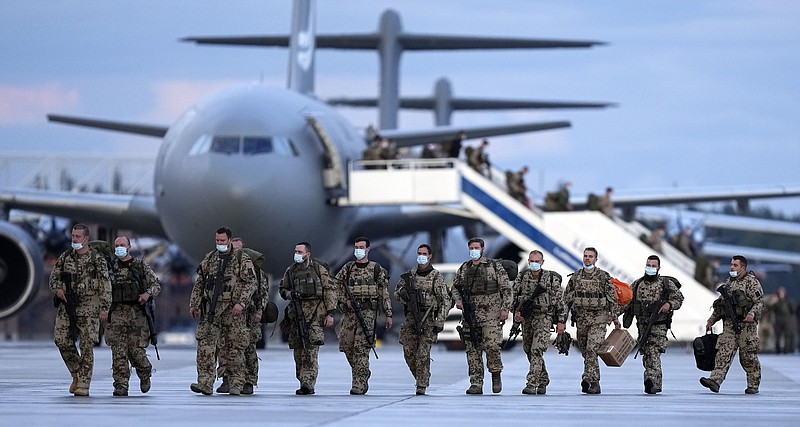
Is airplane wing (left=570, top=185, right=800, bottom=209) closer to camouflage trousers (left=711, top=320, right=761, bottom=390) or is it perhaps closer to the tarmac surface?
the tarmac surface

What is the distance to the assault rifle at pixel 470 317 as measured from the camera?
686 inches

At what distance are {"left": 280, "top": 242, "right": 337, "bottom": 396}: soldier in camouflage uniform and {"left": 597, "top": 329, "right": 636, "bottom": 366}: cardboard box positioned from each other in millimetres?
3040

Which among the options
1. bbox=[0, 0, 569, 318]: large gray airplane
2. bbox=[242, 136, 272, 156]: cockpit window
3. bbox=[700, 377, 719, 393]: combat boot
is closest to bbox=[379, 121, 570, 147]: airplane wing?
bbox=[0, 0, 569, 318]: large gray airplane

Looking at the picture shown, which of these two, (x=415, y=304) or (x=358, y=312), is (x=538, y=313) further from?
(x=358, y=312)

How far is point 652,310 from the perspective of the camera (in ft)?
58.9

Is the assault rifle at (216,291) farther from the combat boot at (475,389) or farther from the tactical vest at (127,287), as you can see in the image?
the combat boot at (475,389)

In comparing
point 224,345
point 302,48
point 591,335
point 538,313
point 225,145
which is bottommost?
point 224,345

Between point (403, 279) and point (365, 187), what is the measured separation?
45.9 ft

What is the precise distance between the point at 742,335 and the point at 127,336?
666 centimetres

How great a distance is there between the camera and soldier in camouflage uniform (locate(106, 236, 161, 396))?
16.6 m

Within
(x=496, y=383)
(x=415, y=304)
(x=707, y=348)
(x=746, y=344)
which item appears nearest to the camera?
(x=415, y=304)

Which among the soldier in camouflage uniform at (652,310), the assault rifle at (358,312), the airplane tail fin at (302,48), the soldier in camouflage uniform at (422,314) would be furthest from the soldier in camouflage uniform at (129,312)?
the airplane tail fin at (302,48)

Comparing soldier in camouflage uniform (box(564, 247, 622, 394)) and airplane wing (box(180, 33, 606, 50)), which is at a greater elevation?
airplane wing (box(180, 33, 606, 50))

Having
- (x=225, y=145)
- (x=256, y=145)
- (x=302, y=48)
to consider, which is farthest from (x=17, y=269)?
(x=302, y=48)
